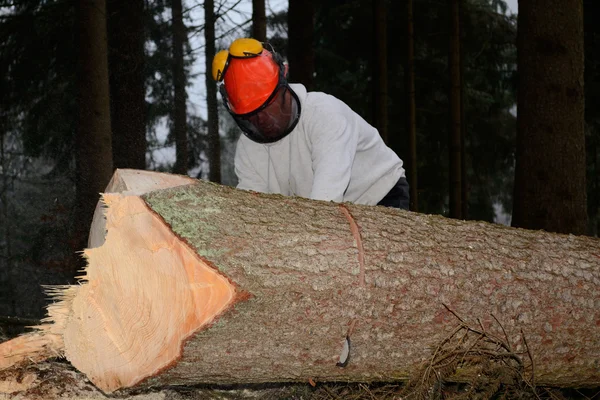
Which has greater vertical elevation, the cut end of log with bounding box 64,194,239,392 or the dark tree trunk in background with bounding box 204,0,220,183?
the dark tree trunk in background with bounding box 204,0,220,183

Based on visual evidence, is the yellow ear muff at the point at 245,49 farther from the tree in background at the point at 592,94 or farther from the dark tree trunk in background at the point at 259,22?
the tree in background at the point at 592,94

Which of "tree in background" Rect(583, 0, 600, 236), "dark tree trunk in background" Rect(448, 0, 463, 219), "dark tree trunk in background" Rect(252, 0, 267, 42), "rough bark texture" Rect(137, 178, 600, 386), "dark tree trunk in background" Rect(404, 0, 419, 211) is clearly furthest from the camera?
"tree in background" Rect(583, 0, 600, 236)

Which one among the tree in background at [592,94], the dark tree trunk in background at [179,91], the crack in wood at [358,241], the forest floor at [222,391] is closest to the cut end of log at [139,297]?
the forest floor at [222,391]

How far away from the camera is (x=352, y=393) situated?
109 inches

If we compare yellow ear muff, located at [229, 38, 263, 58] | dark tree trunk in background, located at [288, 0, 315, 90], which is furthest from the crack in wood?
dark tree trunk in background, located at [288, 0, 315, 90]

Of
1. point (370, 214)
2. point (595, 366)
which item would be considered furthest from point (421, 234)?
point (595, 366)

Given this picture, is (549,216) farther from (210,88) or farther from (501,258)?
(210,88)

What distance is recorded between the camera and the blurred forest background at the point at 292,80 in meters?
4.91

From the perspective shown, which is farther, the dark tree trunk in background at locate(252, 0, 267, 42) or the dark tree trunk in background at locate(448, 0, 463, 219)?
the dark tree trunk in background at locate(448, 0, 463, 219)

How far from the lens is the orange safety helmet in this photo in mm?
2967

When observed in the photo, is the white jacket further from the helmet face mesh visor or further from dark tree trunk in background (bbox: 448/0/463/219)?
Result: dark tree trunk in background (bbox: 448/0/463/219)

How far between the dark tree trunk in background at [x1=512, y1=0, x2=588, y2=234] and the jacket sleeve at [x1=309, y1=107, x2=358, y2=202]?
2.41 meters

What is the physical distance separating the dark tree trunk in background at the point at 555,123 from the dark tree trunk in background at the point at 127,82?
15.7 ft

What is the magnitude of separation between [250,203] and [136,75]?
19.5 feet
